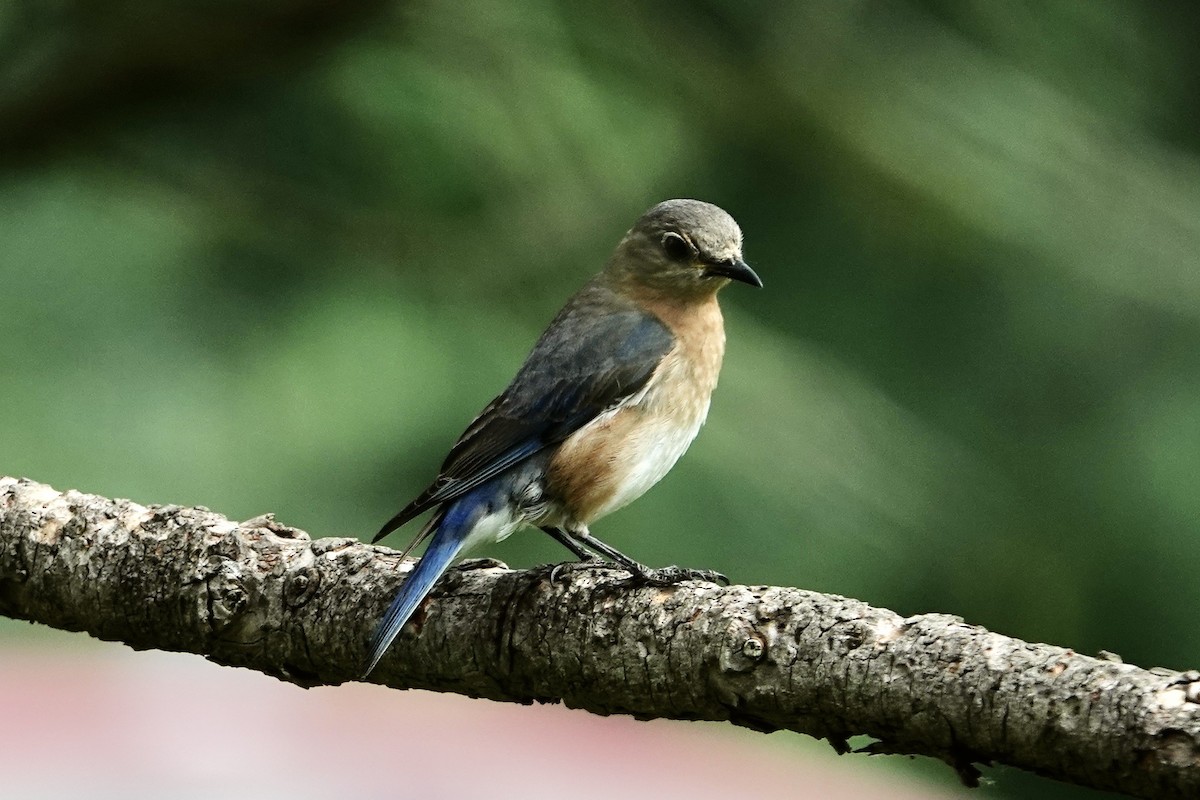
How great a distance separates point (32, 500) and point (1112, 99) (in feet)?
9.67

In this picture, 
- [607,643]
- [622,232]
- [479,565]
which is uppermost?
[622,232]

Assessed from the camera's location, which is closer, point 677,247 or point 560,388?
point 560,388

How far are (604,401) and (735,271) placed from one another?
0.46m

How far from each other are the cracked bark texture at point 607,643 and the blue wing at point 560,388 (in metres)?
0.35

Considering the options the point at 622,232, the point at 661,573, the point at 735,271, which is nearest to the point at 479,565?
the point at 661,573

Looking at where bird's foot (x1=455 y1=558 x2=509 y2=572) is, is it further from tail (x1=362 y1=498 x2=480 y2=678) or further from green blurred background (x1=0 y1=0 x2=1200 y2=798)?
green blurred background (x1=0 y1=0 x2=1200 y2=798)

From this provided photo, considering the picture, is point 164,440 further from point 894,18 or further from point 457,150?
point 894,18

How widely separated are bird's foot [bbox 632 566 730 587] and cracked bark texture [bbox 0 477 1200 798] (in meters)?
0.03

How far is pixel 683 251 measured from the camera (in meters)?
4.05

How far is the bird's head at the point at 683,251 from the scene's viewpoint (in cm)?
400

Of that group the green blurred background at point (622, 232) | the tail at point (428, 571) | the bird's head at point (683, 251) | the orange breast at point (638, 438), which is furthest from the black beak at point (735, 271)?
the tail at point (428, 571)

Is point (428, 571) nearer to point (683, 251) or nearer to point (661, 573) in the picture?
point (661, 573)

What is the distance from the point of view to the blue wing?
3639mm

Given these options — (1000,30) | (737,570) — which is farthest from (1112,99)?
(737,570)
